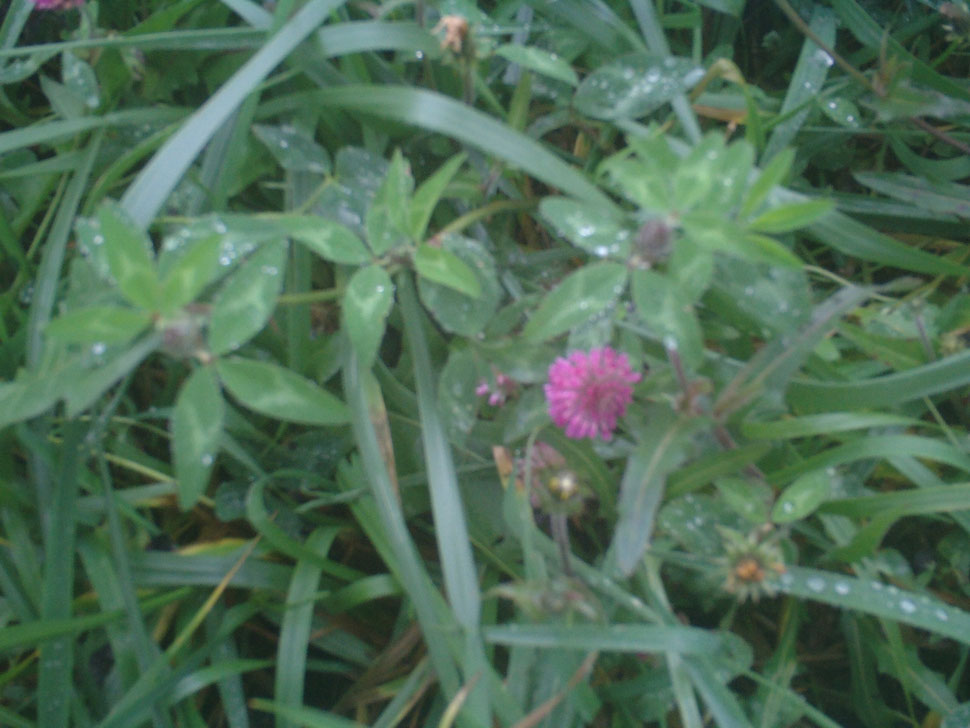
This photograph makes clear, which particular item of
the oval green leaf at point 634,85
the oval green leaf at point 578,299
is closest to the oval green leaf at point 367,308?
the oval green leaf at point 578,299

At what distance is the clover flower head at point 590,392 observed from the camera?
0.79 metres

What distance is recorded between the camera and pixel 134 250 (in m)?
0.69

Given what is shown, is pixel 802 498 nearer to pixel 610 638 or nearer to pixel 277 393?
pixel 610 638

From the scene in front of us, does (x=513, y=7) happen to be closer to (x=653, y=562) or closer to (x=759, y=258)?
(x=759, y=258)

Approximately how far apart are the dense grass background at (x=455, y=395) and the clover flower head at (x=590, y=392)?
0.04 metres

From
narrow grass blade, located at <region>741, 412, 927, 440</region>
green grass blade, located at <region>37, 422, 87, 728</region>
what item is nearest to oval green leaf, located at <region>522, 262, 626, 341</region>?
narrow grass blade, located at <region>741, 412, 927, 440</region>

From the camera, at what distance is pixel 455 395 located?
88 cm

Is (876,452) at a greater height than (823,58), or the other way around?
(823,58)

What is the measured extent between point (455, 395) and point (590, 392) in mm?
158

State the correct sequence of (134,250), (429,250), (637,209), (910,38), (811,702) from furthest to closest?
(910,38)
(637,209)
(811,702)
(429,250)
(134,250)

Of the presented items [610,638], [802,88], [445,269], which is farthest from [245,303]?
[802,88]

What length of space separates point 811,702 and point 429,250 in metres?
0.66

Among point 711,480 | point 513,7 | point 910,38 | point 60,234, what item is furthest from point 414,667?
point 910,38

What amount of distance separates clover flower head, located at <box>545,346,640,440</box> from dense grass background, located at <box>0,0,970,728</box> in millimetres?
39
